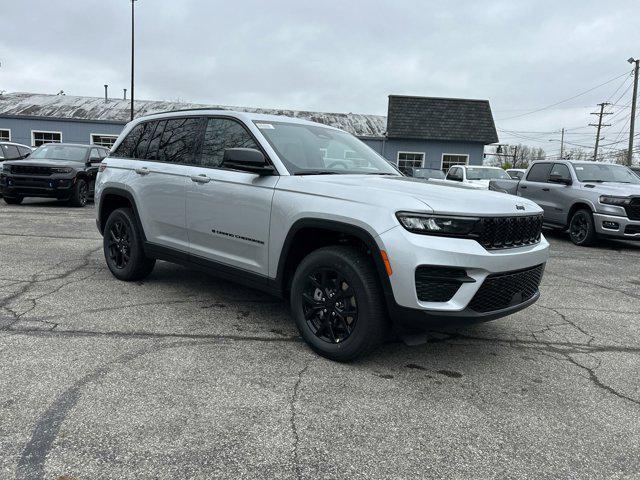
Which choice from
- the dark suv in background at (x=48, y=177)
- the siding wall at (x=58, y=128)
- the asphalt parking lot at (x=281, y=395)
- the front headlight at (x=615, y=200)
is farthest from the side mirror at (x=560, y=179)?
the siding wall at (x=58, y=128)

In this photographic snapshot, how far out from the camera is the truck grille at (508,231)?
3.36m

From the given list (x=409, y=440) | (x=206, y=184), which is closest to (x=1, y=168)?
(x=206, y=184)

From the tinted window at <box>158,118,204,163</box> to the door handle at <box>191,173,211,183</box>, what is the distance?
0.27 meters

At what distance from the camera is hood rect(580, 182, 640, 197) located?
9672 mm

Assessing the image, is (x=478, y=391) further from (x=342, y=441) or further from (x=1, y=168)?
(x=1, y=168)

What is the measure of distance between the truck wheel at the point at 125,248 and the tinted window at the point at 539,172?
9.22 meters

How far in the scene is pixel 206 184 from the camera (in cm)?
451

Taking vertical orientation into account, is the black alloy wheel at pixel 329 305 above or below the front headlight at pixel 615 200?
below

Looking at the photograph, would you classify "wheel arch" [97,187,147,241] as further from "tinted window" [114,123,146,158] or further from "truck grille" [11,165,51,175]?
"truck grille" [11,165,51,175]

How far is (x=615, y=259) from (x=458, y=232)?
7.12m

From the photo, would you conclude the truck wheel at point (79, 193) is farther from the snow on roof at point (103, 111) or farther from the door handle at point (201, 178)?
the snow on roof at point (103, 111)

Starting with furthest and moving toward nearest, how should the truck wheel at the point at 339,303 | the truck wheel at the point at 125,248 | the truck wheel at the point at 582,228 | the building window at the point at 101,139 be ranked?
the building window at the point at 101,139
the truck wheel at the point at 582,228
the truck wheel at the point at 125,248
the truck wheel at the point at 339,303

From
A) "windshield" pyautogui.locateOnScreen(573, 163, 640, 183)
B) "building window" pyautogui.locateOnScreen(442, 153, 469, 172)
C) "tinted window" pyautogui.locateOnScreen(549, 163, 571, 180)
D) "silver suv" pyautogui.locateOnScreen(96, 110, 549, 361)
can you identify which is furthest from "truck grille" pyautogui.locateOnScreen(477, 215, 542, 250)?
"building window" pyautogui.locateOnScreen(442, 153, 469, 172)

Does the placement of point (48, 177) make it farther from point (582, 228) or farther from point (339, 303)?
point (582, 228)
